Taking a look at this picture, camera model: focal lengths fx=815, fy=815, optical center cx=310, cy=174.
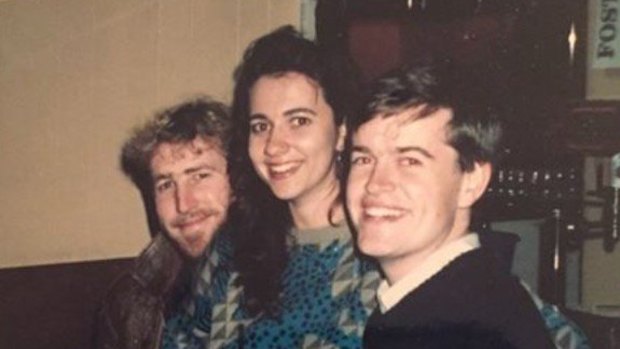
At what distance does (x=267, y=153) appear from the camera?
0.95 metres

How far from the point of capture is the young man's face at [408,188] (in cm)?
78

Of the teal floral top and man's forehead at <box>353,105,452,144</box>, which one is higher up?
man's forehead at <box>353,105,452,144</box>

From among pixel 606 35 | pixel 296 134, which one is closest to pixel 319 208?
pixel 296 134

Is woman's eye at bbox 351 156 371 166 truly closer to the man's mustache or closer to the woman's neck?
the woman's neck

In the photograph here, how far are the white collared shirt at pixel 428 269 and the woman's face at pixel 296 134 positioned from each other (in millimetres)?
156

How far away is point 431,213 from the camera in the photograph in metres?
0.80

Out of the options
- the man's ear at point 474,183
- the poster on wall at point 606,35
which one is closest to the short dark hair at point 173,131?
the man's ear at point 474,183

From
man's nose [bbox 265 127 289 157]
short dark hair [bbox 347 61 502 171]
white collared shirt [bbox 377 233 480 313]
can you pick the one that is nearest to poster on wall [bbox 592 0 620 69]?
short dark hair [bbox 347 61 502 171]

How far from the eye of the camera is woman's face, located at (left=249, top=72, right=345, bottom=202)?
3.00 feet

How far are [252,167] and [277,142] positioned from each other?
71 mm

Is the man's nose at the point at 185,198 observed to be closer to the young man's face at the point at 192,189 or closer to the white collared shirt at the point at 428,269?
the young man's face at the point at 192,189

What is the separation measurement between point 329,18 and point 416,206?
0.26 m

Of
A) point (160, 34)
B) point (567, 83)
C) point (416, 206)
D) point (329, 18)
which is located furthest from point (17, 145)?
point (567, 83)

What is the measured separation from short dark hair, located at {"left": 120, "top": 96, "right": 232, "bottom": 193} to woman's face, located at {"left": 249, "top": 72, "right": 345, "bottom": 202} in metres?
0.07
